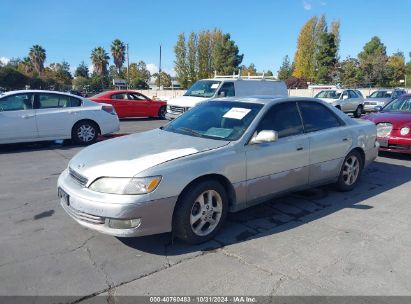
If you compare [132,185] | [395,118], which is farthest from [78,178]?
[395,118]

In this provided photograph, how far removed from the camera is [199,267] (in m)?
3.42

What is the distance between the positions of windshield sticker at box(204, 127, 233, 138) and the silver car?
0.04 feet

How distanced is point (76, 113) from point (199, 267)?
7.35 metres

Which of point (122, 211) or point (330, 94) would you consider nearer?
point (122, 211)

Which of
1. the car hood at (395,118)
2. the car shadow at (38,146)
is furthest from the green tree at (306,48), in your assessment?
the car shadow at (38,146)

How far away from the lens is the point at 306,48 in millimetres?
63031

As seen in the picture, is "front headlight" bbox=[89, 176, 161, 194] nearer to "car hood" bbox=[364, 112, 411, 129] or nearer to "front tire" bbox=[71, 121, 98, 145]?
"car hood" bbox=[364, 112, 411, 129]

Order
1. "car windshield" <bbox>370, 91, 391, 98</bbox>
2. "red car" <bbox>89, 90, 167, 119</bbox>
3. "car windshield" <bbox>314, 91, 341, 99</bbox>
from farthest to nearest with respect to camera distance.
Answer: "car windshield" <bbox>370, 91, 391, 98</bbox>, "car windshield" <bbox>314, 91, 341, 99</bbox>, "red car" <bbox>89, 90, 167, 119</bbox>

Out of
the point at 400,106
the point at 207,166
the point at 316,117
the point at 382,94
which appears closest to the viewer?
the point at 207,166

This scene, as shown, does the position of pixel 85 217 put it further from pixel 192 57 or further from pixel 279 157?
pixel 192 57

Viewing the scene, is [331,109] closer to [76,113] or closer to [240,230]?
[240,230]

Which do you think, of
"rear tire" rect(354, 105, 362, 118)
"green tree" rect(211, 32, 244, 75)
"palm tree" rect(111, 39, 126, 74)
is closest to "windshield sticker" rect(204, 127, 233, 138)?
"rear tire" rect(354, 105, 362, 118)

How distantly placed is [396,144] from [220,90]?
6.70 metres

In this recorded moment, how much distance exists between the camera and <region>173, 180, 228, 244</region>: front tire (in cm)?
366
